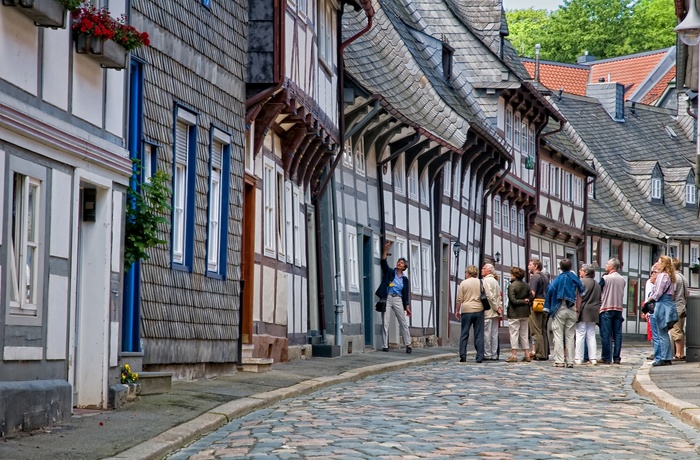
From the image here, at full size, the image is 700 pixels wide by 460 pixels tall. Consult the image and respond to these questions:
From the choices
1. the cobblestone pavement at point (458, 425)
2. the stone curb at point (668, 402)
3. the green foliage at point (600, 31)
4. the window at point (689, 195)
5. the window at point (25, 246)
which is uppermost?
the green foliage at point (600, 31)

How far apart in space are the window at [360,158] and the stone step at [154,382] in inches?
538

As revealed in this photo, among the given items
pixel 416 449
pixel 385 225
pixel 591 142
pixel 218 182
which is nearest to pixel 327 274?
pixel 385 225

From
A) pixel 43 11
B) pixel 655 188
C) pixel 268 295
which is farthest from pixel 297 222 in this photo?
pixel 655 188

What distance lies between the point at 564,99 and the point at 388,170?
32463 millimetres

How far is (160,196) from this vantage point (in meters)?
13.8

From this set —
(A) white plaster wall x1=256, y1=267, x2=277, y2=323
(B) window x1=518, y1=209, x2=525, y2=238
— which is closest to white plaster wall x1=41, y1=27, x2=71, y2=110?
(A) white plaster wall x1=256, y1=267, x2=277, y2=323

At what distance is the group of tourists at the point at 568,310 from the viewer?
72.4 feet

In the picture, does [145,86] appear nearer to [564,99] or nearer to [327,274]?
[327,274]

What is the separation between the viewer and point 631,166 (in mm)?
61781

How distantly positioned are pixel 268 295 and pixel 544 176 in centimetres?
2893

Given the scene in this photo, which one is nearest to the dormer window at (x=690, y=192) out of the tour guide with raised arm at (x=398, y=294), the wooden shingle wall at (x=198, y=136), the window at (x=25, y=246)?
the tour guide with raised arm at (x=398, y=294)

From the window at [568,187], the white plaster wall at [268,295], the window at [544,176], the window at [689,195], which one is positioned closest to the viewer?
the white plaster wall at [268,295]

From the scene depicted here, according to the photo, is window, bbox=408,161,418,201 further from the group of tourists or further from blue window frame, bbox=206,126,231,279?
blue window frame, bbox=206,126,231,279

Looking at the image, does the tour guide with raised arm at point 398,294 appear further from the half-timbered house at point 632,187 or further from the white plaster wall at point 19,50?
the half-timbered house at point 632,187
